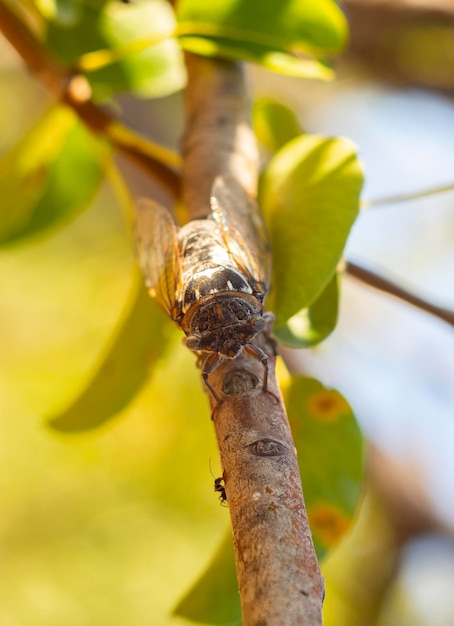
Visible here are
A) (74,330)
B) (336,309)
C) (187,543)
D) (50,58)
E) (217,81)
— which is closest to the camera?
(336,309)

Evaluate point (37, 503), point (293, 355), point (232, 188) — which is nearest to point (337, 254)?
point (232, 188)

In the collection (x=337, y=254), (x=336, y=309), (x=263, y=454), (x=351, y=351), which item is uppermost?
(x=263, y=454)

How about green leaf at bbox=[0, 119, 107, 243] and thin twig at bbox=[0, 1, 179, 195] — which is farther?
green leaf at bbox=[0, 119, 107, 243]

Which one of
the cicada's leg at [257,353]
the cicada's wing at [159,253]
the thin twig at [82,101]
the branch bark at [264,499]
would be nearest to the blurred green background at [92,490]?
the thin twig at [82,101]

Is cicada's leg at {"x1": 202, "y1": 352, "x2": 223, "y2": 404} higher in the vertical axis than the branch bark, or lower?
lower

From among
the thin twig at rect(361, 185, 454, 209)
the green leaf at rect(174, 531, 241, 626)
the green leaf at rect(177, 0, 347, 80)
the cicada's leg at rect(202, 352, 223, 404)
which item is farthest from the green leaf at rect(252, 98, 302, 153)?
the green leaf at rect(174, 531, 241, 626)

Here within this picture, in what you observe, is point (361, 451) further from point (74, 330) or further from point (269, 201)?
point (74, 330)

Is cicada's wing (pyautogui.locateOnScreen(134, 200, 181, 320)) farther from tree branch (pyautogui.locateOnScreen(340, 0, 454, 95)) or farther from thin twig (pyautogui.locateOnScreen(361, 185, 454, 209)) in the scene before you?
tree branch (pyautogui.locateOnScreen(340, 0, 454, 95))
